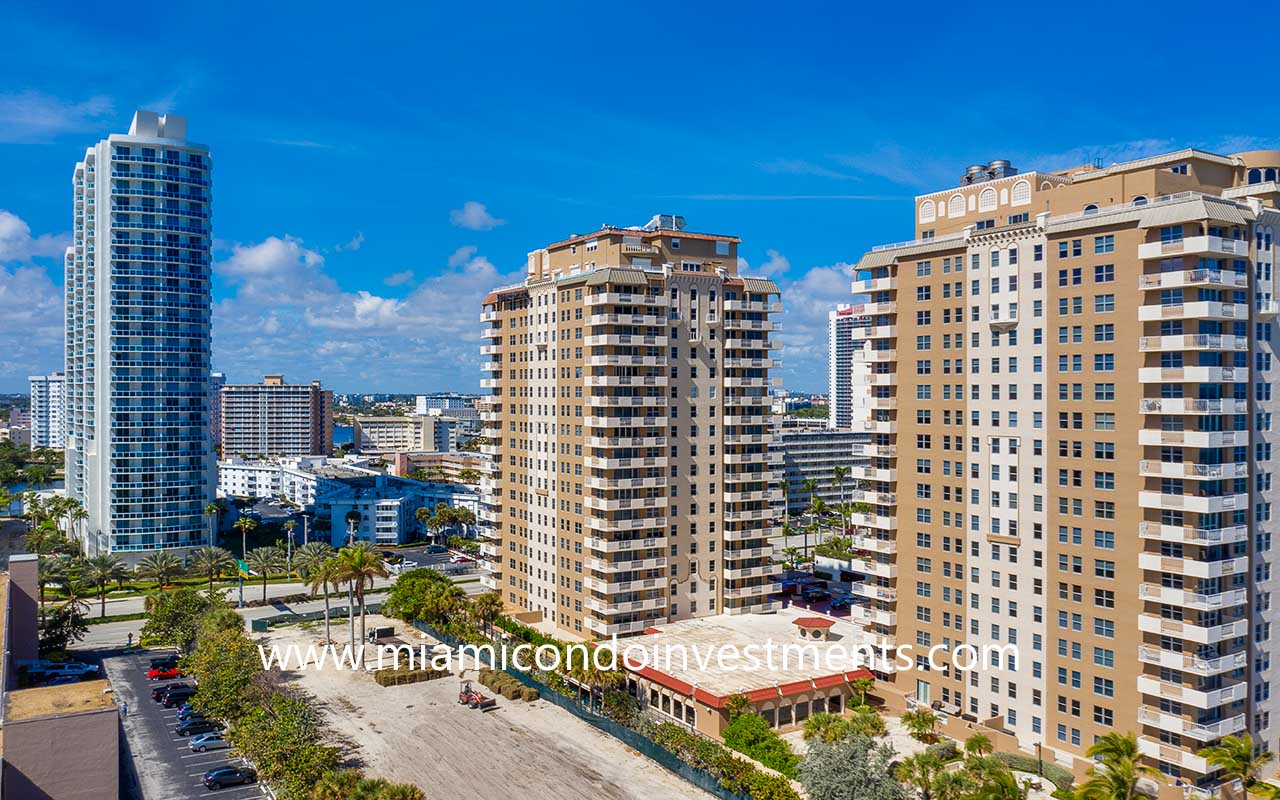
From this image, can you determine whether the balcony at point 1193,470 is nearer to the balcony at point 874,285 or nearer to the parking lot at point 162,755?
the balcony at point 874,285

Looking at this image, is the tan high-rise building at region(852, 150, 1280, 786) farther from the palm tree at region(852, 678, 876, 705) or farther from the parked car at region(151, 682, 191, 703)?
the parked car at region(151, 682, 191, 703)

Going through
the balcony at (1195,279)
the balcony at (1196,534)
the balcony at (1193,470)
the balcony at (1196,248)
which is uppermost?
the balcony at (1196,248)

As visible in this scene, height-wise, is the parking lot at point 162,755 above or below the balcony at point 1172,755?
below

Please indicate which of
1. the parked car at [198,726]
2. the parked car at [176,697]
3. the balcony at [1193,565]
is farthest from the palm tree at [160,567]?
the balcony at [1193,565]

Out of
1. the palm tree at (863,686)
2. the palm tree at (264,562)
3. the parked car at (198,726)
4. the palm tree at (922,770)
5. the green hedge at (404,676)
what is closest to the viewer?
the palm tree at (922,770)

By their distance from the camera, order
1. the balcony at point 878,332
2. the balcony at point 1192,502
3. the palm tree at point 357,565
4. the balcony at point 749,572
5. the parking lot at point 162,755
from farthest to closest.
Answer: the balcony at point 749,572
the palm tree at point 357,565
the balcony at point 878,332
the parking lot at point 162,755
the balcony at point 1192,502

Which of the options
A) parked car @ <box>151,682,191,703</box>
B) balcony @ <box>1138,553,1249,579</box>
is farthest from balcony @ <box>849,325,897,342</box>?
parked car @ <box>151,682,191,703</box>
